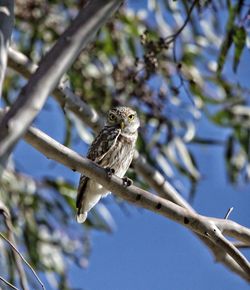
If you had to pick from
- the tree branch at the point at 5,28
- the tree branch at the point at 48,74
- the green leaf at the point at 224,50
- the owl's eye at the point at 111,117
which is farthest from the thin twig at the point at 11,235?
the owl's eye at the point at 111,117

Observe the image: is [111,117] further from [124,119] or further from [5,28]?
[5,28]

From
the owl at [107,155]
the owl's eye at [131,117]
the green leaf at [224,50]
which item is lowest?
the owl at [107,155]

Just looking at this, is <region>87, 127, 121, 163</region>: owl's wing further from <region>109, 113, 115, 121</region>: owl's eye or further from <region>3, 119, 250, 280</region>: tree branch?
<region>3, 119, 250, 280</region>: tree branch

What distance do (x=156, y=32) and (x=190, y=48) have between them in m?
0.43

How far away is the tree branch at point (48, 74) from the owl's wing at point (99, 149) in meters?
1.61

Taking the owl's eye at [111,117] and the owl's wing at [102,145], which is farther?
the owl's eye at [111,117]

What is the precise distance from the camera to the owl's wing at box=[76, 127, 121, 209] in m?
3.72

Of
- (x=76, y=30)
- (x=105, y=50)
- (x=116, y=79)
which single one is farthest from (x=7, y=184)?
(x=76, y=30)

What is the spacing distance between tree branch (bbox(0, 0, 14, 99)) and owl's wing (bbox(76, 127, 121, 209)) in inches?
57.4

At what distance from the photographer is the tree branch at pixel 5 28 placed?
2.12m

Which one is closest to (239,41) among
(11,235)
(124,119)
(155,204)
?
(124,119)

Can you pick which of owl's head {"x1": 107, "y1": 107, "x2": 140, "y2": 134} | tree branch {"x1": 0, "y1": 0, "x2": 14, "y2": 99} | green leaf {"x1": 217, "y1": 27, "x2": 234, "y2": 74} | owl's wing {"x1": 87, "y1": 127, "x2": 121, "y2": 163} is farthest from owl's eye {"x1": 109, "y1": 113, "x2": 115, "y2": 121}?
tree branch {"x1": 0, "y1": 0, "x2": 14, "y2": 99}

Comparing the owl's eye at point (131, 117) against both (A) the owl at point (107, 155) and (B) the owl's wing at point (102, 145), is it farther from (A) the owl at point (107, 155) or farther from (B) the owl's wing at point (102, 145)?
(B) the owl's wing at point (102, 145)

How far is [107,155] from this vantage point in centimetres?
372
